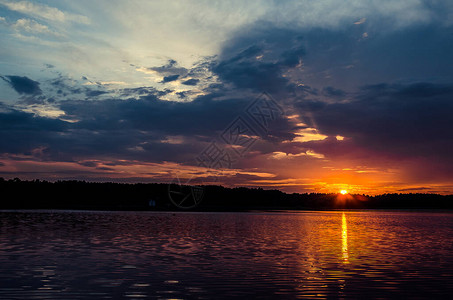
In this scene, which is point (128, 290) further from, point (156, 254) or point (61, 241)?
point (61, 241)

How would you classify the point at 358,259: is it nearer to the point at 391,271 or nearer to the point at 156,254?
the point at 391,271

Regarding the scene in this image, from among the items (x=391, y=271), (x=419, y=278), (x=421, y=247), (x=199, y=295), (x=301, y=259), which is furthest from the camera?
(x=421, y=247)

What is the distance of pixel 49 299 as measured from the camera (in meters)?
16.9

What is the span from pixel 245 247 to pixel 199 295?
18804 mm

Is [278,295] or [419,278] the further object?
[419,278]

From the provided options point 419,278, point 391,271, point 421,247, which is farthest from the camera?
point 421,247

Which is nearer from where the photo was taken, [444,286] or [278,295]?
[278,295]

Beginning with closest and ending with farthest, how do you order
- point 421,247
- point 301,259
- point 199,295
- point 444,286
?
point 199,295
point 444,286
point 301,259
point 421,247

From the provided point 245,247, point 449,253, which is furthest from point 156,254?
point 449,253

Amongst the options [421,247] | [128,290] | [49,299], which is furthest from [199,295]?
[421,247]

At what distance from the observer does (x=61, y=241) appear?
39094 millimetres

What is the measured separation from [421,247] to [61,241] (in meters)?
31.3

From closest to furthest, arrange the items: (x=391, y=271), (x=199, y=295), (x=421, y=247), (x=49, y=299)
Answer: (x=49, y=299)
(x=199, y=295)
(x=391, y=271)
(x=421, y=247)

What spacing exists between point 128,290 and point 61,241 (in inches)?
900
